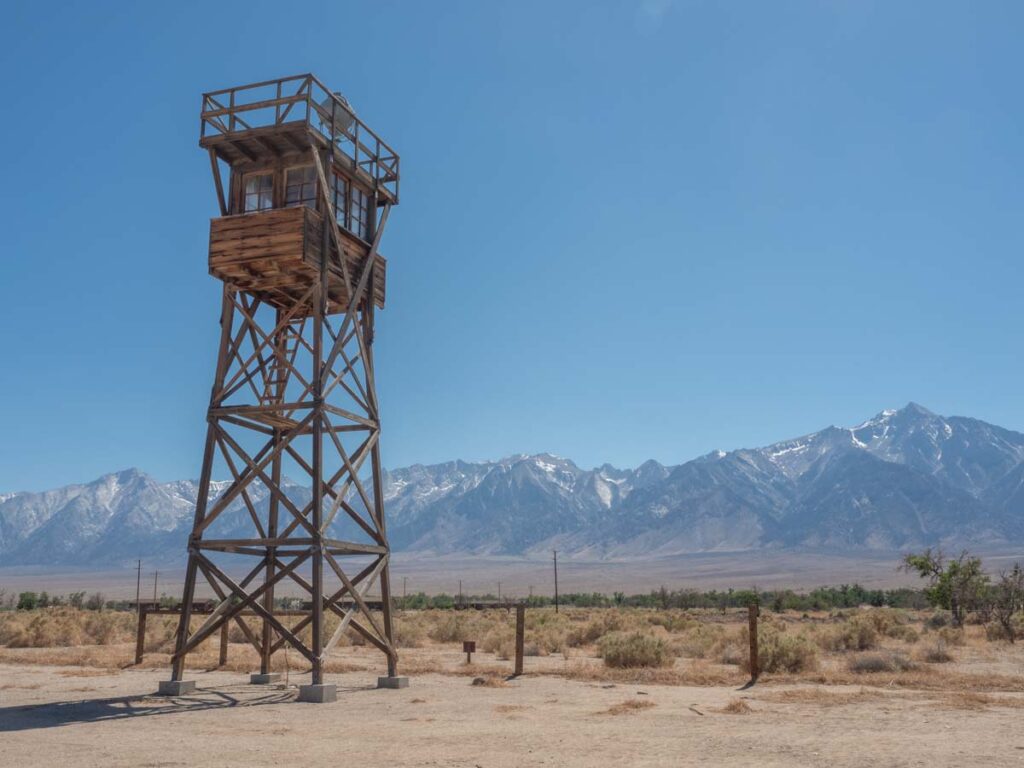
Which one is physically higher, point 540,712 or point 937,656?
point 540,712

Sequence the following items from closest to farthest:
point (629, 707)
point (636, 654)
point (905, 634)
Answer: point (629, 707) → point (636, 654) → point (905, 634)

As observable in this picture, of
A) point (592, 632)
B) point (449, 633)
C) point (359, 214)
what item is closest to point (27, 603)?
point (449, 633)

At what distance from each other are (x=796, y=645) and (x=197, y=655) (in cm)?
1607

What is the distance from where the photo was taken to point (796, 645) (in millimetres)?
22469

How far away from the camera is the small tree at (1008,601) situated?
31.7 metres

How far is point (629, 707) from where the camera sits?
15.9 m

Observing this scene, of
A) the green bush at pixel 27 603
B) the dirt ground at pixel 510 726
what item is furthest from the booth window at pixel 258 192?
the green bush at pixel 27 603

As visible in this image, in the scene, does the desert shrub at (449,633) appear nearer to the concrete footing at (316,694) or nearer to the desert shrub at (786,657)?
the desert shrub at (786,657)

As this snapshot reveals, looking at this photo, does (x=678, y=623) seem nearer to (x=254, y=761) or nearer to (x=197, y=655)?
(x=197, y=655)

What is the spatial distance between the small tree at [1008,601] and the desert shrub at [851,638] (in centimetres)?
438

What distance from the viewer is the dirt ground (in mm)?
11398

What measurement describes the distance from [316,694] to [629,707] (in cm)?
535

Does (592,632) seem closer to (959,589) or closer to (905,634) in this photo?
(905,634)

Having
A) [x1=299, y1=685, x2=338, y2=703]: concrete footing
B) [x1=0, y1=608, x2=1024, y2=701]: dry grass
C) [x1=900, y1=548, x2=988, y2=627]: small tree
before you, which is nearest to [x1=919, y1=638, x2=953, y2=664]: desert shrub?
[x1=0, y1=608, x2=1024, y2=701]: dry grass
